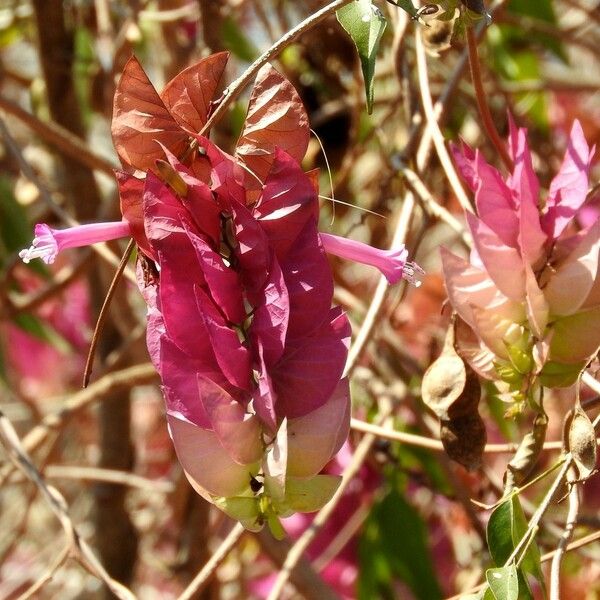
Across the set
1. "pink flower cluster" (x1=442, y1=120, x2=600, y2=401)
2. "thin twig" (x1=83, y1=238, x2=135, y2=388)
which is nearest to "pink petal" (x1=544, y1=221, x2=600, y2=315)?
"pink flower cluster" (x1=442, y1=120, x2=600, y2=401)

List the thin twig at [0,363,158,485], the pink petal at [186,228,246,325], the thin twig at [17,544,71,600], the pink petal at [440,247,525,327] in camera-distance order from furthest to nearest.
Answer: the thin twig at [0,363,158,485]
the thin twig at [17,544,71,600]
the pink petal at [440,247,525,327]
the pink petal at [186,228,246,325]

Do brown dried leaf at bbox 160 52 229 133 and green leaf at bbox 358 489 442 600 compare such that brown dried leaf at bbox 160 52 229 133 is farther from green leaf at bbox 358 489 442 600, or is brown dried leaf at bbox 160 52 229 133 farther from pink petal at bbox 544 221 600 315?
green leaf at bbox 358 489 442 600

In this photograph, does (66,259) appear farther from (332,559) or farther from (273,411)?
(273,411)

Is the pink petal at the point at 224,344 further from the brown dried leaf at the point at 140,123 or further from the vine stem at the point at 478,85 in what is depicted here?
the vine stem at the point at 478,85

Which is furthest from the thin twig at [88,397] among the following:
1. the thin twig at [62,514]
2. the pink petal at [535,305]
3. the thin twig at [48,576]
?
the pink petal at [535,305]

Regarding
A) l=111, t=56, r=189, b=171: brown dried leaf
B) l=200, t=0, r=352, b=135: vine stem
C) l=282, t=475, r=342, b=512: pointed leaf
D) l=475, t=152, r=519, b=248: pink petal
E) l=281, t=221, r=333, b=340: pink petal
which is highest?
l=111, t=56, r=189, b=171: brown dried leaf
